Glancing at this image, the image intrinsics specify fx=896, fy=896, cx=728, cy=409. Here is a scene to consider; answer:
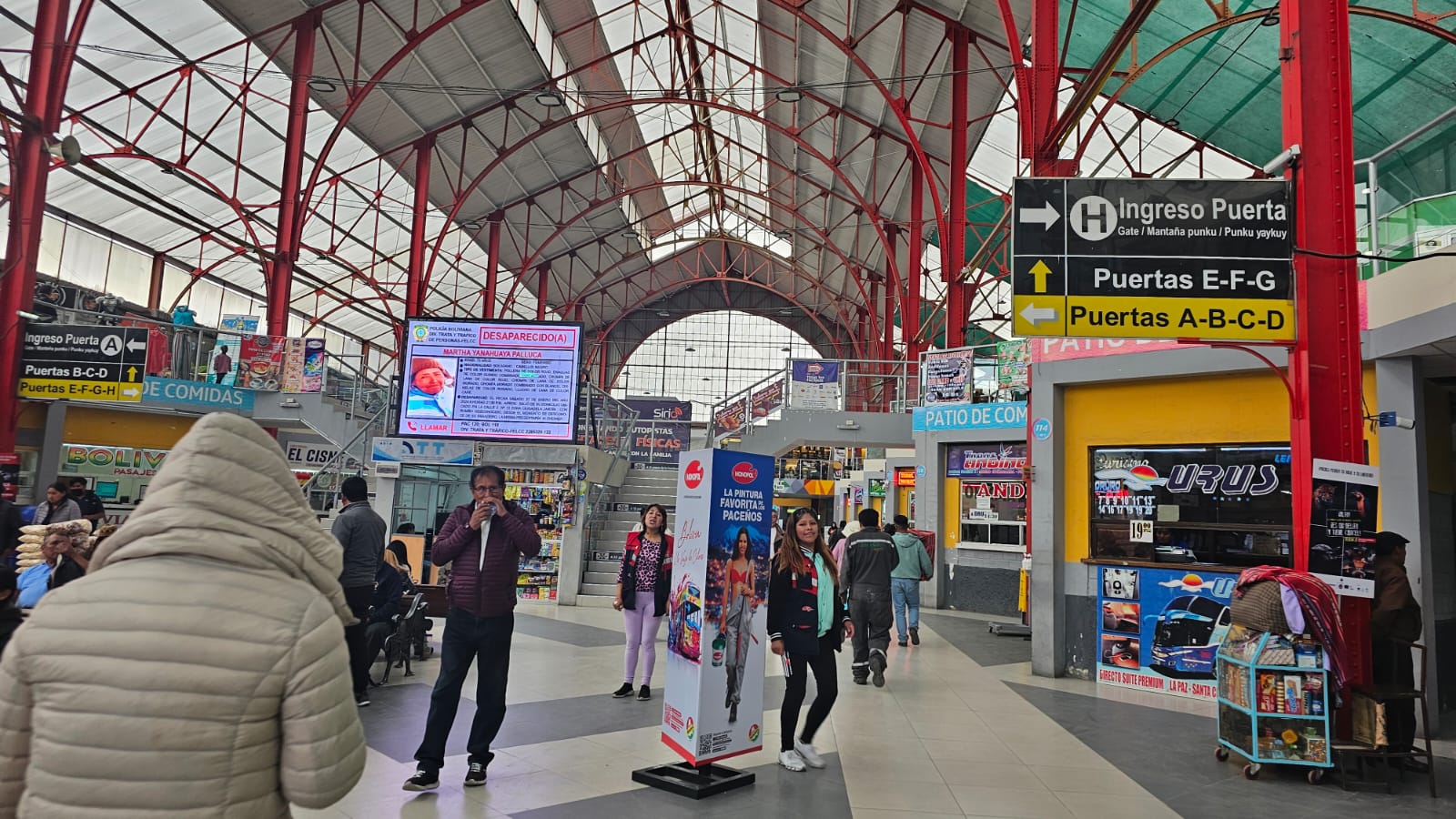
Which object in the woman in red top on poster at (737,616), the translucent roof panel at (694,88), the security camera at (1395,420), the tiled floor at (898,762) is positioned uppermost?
the translucent roof panel at (694,88)

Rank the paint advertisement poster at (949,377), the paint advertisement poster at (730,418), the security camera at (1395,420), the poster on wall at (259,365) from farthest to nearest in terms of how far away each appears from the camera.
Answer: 1. the paint advertisement poster at (730,418)
2. the paint advertisement poster at (949,377)
3. the poster on wall at (259,365)
4. the security camera at (1395,420)

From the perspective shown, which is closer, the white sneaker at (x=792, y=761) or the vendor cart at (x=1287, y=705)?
the white sneaker at (x=792, y=761)

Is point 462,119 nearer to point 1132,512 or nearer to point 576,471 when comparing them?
point 576,471

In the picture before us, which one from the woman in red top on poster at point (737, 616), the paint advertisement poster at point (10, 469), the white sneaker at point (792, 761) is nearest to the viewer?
the woman in red top on poster at point (737, 616)

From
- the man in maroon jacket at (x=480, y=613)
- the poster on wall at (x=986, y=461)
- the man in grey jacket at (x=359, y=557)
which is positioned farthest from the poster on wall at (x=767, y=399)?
the man in maroon jacket at (x=480, y=613)

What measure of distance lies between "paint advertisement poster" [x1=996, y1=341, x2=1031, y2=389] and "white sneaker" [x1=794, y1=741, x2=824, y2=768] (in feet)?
Answer: 30.6

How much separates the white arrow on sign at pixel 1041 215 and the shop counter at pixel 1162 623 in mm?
4054

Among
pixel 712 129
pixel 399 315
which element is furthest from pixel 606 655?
pixel 399 315

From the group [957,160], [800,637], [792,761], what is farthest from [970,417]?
[792,761]

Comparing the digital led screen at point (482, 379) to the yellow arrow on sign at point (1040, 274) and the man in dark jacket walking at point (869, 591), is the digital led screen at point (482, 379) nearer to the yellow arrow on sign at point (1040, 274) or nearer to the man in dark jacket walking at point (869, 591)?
the man in dark jacket walking at point (869, 591)

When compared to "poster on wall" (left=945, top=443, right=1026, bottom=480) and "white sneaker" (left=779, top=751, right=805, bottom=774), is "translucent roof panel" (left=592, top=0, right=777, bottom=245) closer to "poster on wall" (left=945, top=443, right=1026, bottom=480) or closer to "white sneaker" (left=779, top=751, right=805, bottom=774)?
"poster on wall" (left=945, top=443, right=1026, bottom=480)

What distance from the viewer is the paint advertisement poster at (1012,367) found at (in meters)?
14.0

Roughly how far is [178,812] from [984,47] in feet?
59.5

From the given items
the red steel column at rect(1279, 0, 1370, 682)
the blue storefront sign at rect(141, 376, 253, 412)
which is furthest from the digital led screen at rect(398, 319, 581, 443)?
the red steel column at rect(1279, 0, 1370, 682)
